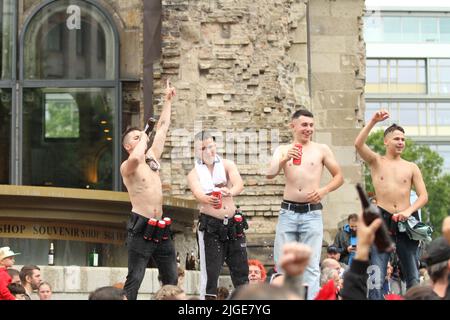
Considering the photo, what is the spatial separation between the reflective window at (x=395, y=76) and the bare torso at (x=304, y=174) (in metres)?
84.4

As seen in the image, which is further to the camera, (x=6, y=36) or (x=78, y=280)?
(x=6, y=36)

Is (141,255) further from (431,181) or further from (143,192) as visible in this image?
(431,181)

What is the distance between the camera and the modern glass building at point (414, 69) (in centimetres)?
9712

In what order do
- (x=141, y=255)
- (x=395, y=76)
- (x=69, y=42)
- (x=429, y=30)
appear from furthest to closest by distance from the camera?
(x=429, y=30), (x=395, y=76), (x=69, y=42), (x=141, y=255)

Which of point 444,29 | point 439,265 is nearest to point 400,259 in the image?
point 439,265

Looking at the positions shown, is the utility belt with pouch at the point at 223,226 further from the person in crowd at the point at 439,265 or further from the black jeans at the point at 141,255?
the person in crowd at the point at 439,265

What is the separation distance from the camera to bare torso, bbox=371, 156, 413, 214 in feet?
44.9

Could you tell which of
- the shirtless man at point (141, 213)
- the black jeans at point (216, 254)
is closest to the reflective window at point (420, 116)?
the black jeans at point (216, 254)

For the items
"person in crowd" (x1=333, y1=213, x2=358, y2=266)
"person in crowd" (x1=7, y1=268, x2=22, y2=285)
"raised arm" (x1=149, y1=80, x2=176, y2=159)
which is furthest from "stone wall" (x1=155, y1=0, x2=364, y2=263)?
"person in crowd" (x1=7, y1=268, x2=22, y2=285)

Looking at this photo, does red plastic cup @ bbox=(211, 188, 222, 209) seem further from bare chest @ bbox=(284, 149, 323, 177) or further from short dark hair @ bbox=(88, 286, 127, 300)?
short dark hair @ bbox=(88, 286, 127, 300)

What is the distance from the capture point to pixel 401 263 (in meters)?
13.8

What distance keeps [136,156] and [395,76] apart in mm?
88357

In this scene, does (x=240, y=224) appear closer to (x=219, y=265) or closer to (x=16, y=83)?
(x=219, y=265)

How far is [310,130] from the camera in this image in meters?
13.7
